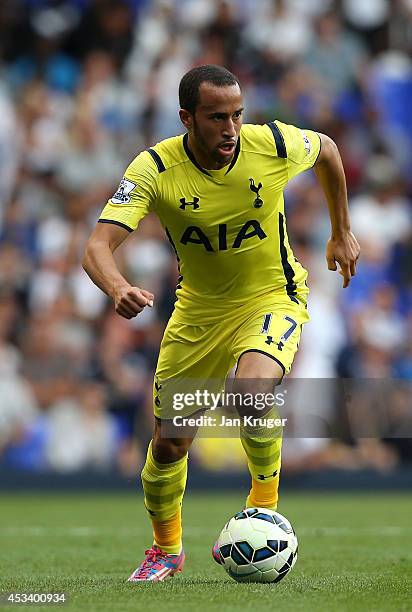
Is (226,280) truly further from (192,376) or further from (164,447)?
(164,447)

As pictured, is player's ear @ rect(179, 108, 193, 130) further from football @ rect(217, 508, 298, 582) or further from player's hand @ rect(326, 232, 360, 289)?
football @ rect(217, 508, 298, 582)

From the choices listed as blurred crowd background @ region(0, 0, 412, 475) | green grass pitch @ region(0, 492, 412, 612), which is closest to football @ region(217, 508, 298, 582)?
green grass pitch @ region(0, 492, 412, 612)

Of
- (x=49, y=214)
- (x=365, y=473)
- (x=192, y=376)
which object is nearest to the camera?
(x=192, y=376)

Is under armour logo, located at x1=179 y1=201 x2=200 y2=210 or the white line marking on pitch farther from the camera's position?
the white line marking on pitch

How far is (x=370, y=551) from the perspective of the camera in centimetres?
817

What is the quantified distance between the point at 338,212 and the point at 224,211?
90cm

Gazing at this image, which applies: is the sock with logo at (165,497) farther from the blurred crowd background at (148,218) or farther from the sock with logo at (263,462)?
the blurred crowd background at (148,218)

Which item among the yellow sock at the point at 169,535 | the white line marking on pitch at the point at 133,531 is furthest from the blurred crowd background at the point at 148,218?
the yellow sock at the point at 169,535

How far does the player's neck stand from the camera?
21.2 ft

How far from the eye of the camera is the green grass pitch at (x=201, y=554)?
5.52 m

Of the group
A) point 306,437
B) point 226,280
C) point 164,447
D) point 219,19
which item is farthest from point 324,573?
point 219,19

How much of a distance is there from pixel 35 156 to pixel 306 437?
5373mm

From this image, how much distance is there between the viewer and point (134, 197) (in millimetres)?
6223

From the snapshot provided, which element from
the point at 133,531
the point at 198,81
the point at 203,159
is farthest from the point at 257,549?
the point at 133,531
